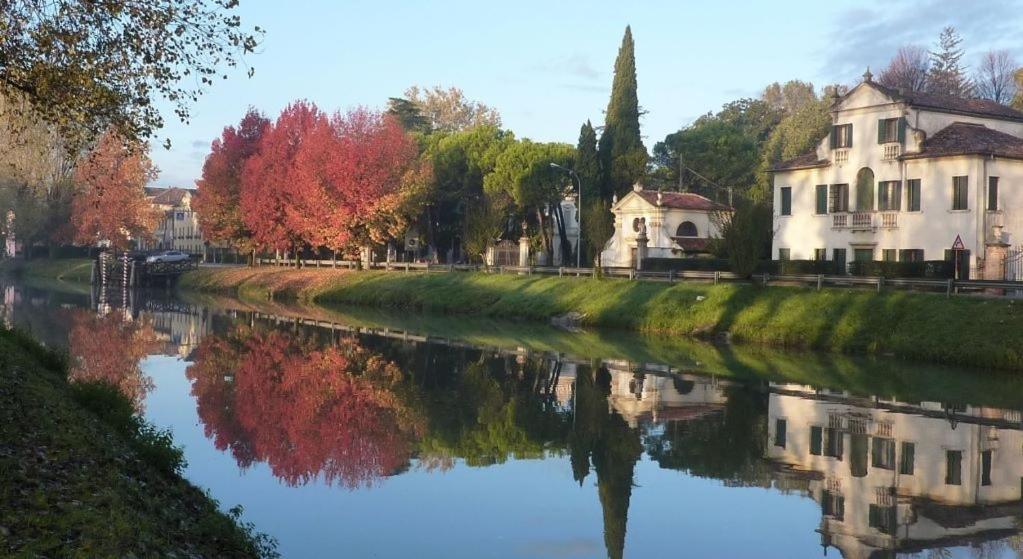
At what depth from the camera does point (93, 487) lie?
1150 centimetres

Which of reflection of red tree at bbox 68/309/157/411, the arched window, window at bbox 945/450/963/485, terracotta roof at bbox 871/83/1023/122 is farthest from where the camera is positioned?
the arched window

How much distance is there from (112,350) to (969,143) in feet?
122

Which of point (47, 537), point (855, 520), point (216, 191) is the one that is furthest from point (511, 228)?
point (47, 537)

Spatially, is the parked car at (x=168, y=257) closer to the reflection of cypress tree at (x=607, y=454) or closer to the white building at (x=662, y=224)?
the white building at (x=662, y=224)

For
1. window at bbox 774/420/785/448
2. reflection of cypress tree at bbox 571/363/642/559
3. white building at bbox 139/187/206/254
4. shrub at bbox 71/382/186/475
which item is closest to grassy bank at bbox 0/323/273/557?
shrub at bbox 71/382/186/475

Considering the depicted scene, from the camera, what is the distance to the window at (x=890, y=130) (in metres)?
49.1

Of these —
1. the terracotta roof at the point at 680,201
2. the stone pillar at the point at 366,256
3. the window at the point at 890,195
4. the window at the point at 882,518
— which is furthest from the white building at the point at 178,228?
the window at the point at 882,518

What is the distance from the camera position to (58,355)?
76.8ft

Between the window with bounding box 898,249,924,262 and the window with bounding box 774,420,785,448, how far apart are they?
1092 inches

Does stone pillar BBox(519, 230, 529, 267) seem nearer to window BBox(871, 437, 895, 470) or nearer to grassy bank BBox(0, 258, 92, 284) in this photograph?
grassy bank BBox(0, 258, 92, 284)

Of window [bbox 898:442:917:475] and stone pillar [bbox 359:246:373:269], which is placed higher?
stone pillar [bbox 359:246:373:269]

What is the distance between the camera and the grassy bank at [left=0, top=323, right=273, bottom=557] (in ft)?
31.2

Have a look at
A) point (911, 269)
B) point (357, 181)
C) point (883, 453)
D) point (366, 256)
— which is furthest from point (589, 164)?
point (883, 453)

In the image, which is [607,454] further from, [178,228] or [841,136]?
[178,228]
